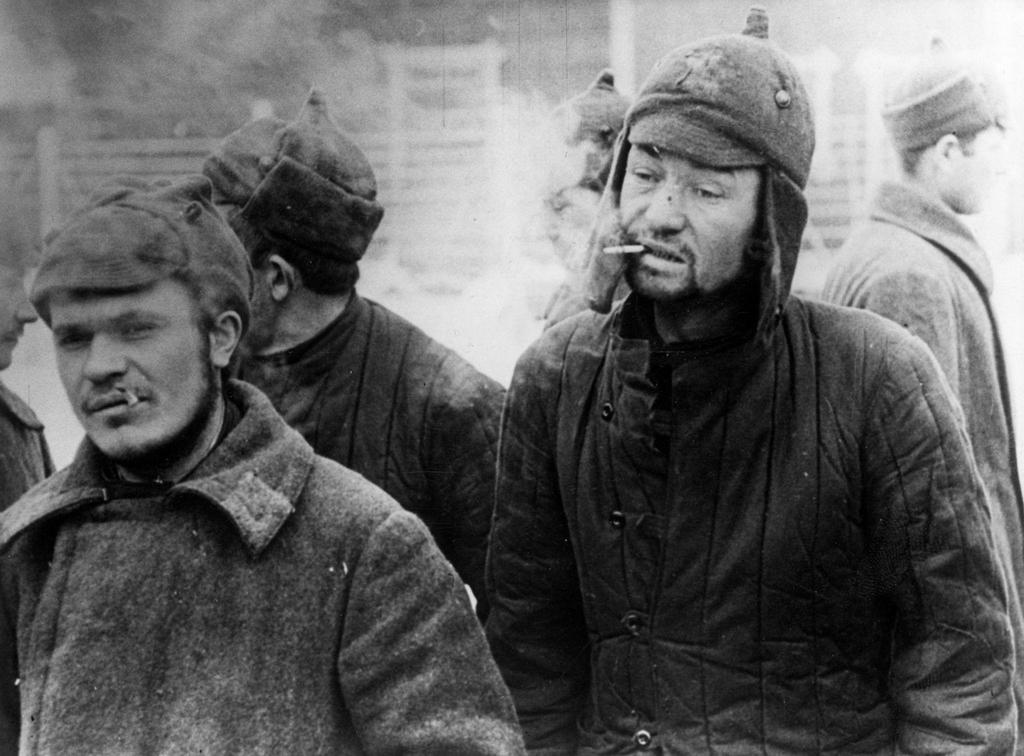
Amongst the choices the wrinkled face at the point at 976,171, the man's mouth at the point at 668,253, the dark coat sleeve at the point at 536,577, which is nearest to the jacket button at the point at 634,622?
the dark coat sleeve at the point at 536,577

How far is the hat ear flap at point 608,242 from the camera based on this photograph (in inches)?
87.6

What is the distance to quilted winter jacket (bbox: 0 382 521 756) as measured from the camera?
186 cm

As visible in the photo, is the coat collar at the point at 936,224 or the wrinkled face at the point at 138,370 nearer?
the wrinkled face at the point at 138,370

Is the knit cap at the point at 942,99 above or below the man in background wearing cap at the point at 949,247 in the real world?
above

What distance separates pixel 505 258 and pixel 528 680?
2.73ft

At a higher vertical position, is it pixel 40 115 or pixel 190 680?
pixel 40 115

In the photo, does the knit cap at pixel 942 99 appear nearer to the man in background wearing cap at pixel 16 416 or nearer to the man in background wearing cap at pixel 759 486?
the man in background wearing cap at pixel 759 486

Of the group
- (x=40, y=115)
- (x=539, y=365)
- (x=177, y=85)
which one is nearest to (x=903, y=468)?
(x=539, y=365)

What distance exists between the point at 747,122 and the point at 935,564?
737mm

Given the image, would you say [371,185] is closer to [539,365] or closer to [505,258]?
[505,258]

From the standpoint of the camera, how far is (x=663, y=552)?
2.19 meters

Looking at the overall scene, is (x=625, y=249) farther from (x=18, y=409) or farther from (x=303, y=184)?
(x=18, y=409)

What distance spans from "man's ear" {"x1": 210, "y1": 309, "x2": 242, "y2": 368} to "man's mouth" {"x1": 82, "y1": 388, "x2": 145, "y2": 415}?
12 centimetres

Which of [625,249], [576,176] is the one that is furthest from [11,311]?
[625,249]
